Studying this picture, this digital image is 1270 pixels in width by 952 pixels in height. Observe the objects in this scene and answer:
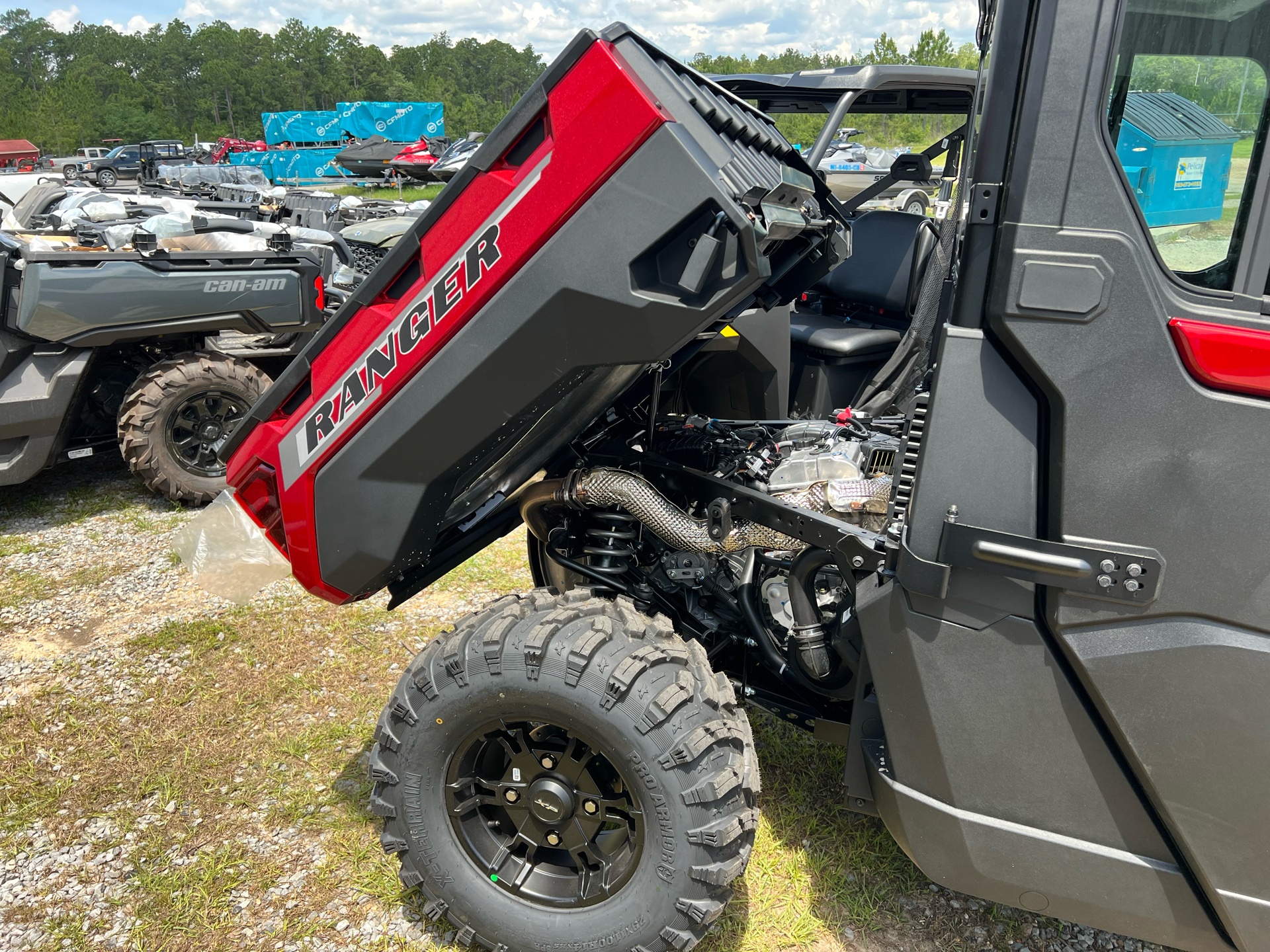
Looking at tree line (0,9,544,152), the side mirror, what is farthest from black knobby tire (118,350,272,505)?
tree line (0,9,544,152)

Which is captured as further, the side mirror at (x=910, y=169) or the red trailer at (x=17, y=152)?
the red trailer at (x=17, y=152)

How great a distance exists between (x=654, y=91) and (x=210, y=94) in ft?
321

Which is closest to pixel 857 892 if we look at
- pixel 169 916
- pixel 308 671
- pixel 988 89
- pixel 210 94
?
pixel 169 916

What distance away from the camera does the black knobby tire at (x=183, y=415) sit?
5379mm

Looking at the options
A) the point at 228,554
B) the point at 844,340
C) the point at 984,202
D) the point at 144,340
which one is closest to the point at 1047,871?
the point at 984,202

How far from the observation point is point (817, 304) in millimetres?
4348

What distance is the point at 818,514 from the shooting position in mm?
2156

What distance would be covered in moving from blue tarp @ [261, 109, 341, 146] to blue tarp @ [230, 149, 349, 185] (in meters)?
5.04

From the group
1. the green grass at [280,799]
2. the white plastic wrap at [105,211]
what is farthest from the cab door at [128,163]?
the green grass at [280,799]

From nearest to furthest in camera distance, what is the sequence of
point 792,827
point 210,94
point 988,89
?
point 988,89
point 792,827
point 210,94

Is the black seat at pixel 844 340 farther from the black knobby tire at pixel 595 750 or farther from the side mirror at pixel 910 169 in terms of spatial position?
the black knobby tire at pixel 595 750

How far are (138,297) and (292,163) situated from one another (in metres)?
35.7

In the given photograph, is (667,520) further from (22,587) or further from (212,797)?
(22,587)

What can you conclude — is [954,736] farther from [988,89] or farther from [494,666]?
[988,89]
